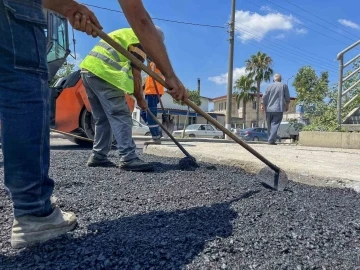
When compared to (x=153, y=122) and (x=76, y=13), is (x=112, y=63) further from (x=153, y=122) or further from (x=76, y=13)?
(x=153, y=122)

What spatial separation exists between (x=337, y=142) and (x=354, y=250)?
571 cm

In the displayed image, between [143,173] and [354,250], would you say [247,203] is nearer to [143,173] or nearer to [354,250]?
[354,250]

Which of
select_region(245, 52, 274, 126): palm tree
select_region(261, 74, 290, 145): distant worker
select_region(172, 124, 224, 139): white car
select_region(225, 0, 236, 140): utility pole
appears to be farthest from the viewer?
select_region(245, 52, 274, 126): palm tree

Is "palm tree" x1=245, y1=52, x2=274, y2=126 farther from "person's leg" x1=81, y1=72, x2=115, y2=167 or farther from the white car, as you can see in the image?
"person's leg" x1=81, y1=72, x2=115, y2=167

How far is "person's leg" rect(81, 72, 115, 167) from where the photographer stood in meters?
3.58

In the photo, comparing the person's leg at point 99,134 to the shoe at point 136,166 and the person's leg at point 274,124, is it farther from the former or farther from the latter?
the person's leg at point 274,124

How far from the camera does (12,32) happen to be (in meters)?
1.38

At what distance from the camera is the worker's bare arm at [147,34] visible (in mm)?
1913

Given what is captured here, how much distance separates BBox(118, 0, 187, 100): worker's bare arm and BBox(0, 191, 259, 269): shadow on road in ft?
2.92

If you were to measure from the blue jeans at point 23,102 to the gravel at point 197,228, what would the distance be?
0.27 metres

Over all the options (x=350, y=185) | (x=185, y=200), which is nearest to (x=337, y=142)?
(x=350, y=185)

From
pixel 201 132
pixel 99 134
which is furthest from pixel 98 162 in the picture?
pixel 201 132

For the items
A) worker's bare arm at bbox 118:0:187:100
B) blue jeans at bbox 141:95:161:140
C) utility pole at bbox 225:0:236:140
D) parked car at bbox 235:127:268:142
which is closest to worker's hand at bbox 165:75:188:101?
worker's bare arm at bbox 118:0:187:100

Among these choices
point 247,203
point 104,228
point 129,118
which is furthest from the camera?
point 129,118
